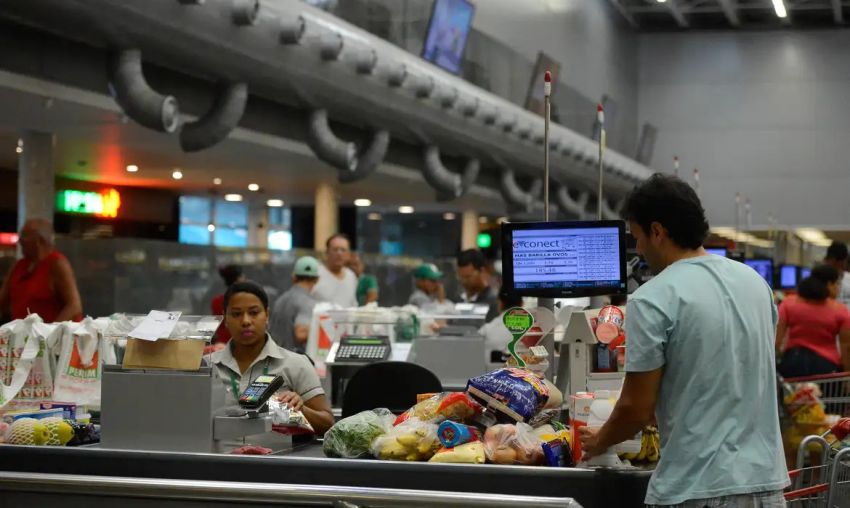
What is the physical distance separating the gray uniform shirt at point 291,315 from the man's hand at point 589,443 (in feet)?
16.6

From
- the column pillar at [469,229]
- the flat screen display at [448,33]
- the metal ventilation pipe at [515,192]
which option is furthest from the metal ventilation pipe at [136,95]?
the column pillar at [469,229]

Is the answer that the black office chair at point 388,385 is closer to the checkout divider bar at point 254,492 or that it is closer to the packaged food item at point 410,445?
the packaged food item at point 410,445

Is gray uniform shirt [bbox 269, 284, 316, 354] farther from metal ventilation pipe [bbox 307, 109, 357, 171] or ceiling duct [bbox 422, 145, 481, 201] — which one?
ceiling duct [bbox 422, 145, 481, 201]

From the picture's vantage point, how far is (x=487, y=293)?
30.8ft

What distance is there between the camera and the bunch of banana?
3.05m

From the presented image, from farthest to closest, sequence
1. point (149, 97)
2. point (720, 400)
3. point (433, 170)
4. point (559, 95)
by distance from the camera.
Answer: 1. point (559, 95)
2. point (433, 170)
3. point (149, 97)
4. point (720, 400)

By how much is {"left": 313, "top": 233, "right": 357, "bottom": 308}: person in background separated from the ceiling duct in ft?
20.0

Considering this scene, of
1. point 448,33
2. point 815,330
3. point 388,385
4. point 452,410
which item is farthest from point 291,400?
point 448,33

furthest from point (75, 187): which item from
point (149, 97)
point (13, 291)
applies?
point (13, 291)

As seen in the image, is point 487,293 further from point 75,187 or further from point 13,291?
point 75,187

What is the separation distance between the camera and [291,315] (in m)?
8.00

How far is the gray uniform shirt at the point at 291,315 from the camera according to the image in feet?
26.0

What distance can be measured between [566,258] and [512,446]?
104cm

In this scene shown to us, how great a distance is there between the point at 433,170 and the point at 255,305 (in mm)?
11439
